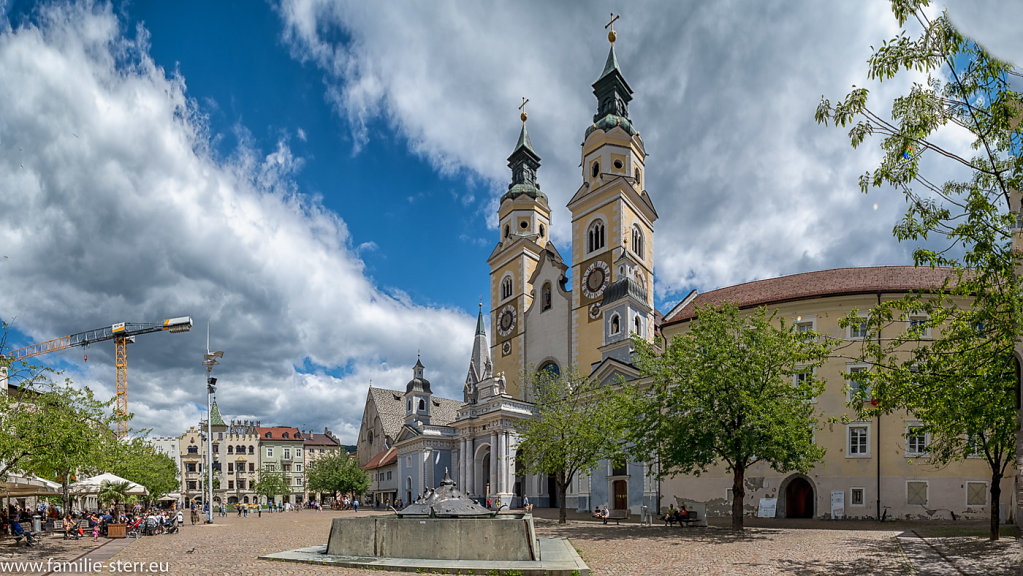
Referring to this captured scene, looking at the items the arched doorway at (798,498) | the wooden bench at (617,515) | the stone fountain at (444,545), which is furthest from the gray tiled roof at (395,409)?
the stone fountain at (444,545)

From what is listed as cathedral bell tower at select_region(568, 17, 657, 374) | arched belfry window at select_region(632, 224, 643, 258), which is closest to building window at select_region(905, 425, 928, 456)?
cathedral bell tower at select_region(568, 17, 657, 374)

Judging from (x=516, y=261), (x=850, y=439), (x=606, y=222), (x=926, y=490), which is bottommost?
(x=926, y=490)

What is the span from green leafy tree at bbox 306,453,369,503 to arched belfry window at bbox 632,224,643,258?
45.6 metres

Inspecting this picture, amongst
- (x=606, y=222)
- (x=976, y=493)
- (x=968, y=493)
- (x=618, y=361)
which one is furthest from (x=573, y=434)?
(x=606, y=222)

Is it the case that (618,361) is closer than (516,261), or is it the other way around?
(618,361)

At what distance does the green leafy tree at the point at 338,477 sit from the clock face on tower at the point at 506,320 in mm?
29513

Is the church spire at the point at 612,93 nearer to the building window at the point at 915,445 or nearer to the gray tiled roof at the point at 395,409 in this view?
the building window at the point at 915,445

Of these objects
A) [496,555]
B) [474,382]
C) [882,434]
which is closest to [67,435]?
[496,555]

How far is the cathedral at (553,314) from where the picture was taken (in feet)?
169

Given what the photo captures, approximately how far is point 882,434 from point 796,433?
1403 cm

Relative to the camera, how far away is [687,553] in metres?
19.1

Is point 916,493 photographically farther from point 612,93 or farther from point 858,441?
point 612,93

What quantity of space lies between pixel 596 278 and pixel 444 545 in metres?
42.8

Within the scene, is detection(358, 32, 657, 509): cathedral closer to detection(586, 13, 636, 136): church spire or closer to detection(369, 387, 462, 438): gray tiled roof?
detection(586, 13, 636, 136): church spire
